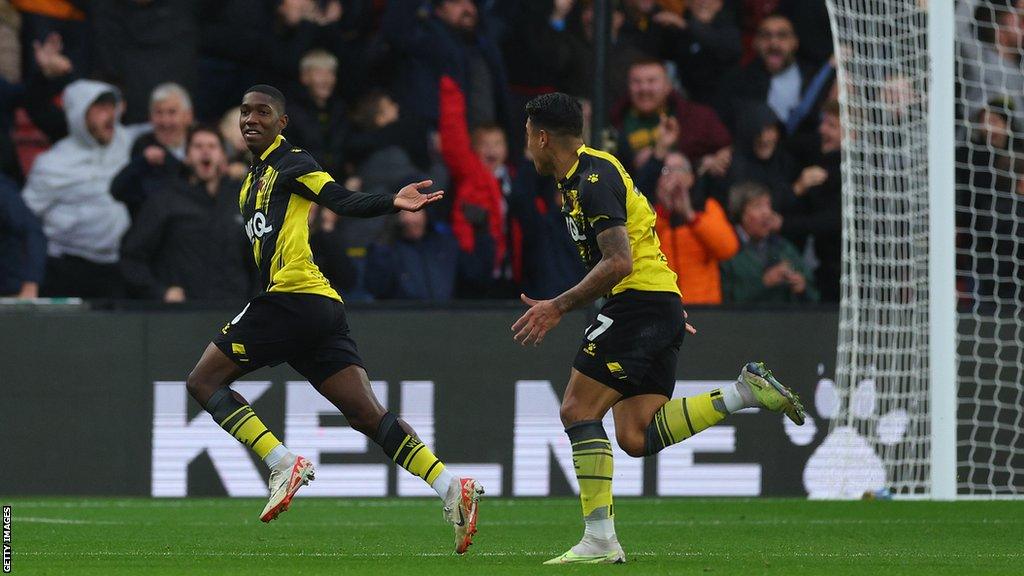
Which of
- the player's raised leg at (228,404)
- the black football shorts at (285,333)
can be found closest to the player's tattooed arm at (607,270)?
the black football shorts at (285,333)

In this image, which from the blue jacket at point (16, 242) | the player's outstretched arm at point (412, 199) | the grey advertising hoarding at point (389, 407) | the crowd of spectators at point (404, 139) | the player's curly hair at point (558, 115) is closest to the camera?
the player's curly hair at point (558, 115)

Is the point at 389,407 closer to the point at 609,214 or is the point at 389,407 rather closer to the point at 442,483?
the point at 442,483

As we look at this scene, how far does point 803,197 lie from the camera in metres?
13.2

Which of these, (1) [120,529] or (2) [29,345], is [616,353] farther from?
(2) [29,345]

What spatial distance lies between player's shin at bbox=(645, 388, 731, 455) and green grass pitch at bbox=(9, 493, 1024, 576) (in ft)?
1.76

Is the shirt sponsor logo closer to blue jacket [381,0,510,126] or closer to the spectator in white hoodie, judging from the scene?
the spectator in white hoodie

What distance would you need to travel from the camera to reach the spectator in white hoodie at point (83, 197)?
12.4 metres

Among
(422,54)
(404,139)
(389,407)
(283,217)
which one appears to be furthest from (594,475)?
(422,54)

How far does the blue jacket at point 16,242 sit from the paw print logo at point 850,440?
580cm

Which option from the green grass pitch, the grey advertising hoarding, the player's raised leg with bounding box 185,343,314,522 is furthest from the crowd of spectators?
the player's raised leg with bounding box 185,343,314,522

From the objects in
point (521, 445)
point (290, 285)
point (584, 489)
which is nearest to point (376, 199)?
point (290, 285)

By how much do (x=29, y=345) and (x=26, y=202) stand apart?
3.96ft

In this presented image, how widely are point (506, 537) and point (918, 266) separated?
478cm

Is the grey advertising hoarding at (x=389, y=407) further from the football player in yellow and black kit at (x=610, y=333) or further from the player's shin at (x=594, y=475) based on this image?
the player's shin at (x=594, y=475)
